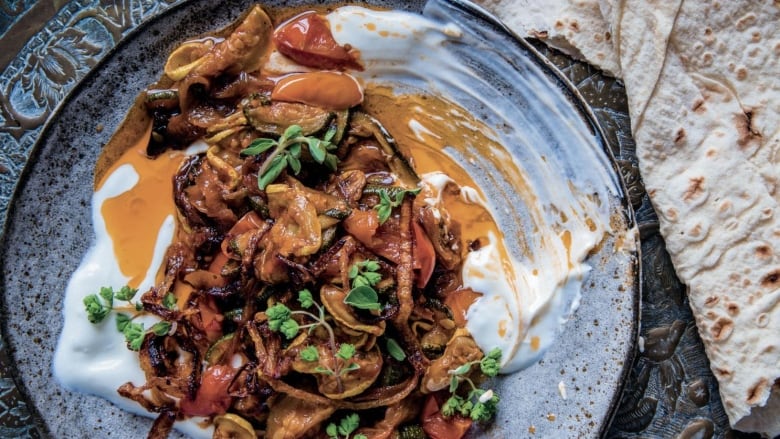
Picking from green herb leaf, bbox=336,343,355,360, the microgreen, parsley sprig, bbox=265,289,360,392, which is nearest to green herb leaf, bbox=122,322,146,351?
parsley sprig, bbox=265,289,360,392

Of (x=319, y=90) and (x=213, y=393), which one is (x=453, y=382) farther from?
(x=319, y=90)

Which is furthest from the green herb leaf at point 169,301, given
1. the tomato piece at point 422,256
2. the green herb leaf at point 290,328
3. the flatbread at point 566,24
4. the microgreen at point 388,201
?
the flatbread at point 566,24

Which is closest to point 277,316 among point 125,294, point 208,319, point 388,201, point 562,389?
point 208,319

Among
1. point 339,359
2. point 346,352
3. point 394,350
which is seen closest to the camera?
point 346,352

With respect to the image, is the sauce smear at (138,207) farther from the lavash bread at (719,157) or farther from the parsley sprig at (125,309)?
the lavash bread at (719,157)

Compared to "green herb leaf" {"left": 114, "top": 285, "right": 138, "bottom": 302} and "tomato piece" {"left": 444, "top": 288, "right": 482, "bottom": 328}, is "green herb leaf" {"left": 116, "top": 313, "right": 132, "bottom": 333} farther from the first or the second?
"tomato piece" {"left": 444, "top": 288, "right": 482, "bottom": 328}

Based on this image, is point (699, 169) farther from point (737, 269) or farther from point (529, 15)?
point (529, 15)
